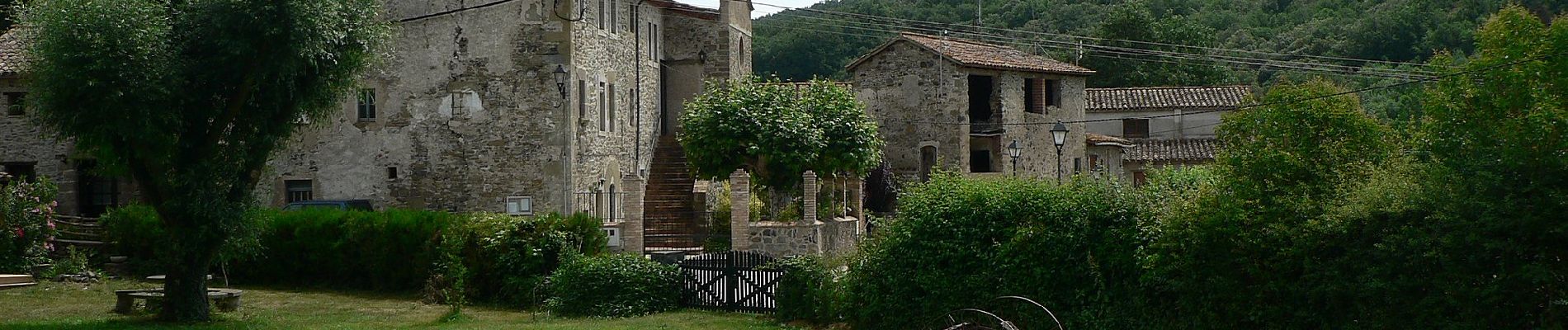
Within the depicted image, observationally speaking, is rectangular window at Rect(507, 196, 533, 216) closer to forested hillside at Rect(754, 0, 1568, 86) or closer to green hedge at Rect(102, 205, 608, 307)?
green hedge at Rect(102, 205, 608, 307)

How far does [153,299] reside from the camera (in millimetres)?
17984

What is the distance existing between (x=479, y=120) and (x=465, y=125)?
13.5 inches

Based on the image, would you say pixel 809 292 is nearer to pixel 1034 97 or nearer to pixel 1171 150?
pixel 1034 97

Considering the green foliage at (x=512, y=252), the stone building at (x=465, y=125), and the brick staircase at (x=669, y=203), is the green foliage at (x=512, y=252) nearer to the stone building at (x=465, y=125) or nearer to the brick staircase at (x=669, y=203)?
the brick staircase at (x=669, y=203)

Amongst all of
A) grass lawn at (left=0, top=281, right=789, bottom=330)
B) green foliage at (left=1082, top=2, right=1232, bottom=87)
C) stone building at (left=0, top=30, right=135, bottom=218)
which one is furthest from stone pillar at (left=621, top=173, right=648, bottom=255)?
green foliage at (left=1082, top=2, right=1232, bottom=87)

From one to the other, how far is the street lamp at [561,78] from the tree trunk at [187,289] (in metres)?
9.36

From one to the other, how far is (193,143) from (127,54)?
5.36 feet

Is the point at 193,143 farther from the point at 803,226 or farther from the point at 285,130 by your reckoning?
the point at 803,226

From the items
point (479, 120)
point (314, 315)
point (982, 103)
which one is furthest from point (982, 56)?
point (314, 315)

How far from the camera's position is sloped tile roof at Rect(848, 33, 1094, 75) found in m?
38.2

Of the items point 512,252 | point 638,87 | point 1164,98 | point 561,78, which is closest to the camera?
point 512,252

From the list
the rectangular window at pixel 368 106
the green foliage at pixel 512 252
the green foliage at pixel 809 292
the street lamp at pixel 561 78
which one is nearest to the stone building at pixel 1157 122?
the street lamp at pixel 561 78

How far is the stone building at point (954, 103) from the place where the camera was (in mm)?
38469

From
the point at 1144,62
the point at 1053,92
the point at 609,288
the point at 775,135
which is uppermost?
the point at 1144,62
